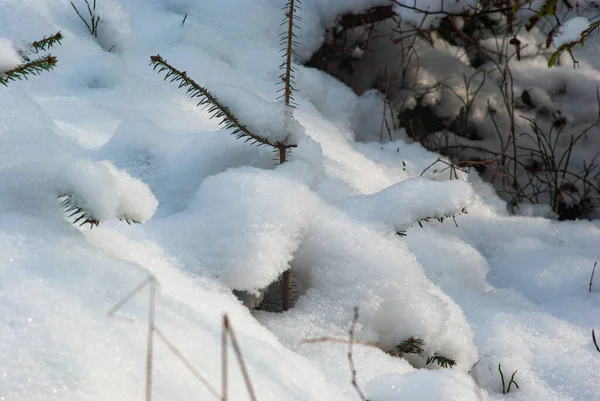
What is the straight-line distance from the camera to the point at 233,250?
143cm

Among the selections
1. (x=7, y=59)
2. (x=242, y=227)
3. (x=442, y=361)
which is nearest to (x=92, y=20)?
(x=7, y=59)

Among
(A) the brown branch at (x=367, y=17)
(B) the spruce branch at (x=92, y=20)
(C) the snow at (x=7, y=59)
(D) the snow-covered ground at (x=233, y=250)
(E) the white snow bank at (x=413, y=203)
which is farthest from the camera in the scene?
(A) the brown branch at (x=367, y=17)

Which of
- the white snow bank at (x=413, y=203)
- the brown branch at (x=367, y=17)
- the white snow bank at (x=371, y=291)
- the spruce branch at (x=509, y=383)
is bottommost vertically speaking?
the spruce branch at (x=509, y=383)

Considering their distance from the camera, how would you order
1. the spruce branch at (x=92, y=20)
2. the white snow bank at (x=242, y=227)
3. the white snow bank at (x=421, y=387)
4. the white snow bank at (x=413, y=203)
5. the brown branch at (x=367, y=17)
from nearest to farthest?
the white snow bank at (x=421, y=387)
the white snow bank at (x=242, y=227)
the white snow bank at (x=413, y=203)
the spruce branch at (x=92, y=20)
the brown branch at (x=367, y=17)

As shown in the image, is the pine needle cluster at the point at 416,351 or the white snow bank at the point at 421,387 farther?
the pine needle cluster at the point at 416,351

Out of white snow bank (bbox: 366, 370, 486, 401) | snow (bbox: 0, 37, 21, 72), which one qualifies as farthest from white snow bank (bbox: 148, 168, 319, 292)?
snow (bbox: 0, 37, 21, 72)

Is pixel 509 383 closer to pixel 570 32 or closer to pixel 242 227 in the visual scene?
pixel 242 227

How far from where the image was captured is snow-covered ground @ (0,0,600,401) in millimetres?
1021

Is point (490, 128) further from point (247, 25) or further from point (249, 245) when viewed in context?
point (249, 245)

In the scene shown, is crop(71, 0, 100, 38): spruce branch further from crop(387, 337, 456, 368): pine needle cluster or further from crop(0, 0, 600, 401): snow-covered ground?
crop(387, 337, 456, 368): pine needle cluster

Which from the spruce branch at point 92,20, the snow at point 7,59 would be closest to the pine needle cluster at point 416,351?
the snow at point 7,59

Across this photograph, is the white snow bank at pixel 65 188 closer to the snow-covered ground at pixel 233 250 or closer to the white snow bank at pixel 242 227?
the snow-covered ground at pixel 233 250

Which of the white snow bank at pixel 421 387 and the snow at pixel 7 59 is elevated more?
the snow at pixel 7 59

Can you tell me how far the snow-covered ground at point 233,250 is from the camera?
40.2 inches
